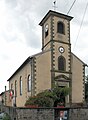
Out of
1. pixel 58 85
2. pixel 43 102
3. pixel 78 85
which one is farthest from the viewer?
pixel 78 85

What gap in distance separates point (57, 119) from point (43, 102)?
5.56 meters

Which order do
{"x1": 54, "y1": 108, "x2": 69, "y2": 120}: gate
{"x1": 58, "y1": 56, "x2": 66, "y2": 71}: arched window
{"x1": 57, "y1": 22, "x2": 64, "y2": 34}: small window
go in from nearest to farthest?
1. {"x1": 54, "y1": 108, "x2": 69, "y2": 120}: gate
2. {"x1": 58, "y1": 56, "x2": 66, "y2": 71}: arched window
3. {"x1": 57, "y1": 22, "x2": 64, "y2": 34}: small window

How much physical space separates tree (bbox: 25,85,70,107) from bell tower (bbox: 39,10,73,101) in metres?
2.96

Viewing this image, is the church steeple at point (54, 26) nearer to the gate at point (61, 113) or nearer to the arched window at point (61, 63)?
the arched window at point (61, 63)

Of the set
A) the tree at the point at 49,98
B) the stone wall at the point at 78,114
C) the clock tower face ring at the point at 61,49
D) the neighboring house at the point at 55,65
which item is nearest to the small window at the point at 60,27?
the neighboring house at the point at 55,65

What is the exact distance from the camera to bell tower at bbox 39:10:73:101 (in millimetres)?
32188

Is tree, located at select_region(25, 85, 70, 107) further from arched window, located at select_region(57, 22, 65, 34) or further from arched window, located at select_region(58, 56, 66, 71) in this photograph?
arched window, located at select_region(57, 22, 65, 34)

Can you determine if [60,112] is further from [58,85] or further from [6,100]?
[6,100]

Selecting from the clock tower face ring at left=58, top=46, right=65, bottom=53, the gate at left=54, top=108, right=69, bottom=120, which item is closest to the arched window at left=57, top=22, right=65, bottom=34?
the clock tower face ring at left=58, top=46, right=65, bottom=53

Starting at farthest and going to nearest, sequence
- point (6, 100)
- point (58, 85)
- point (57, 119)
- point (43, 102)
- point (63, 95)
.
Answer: point (6, 100)
point (58, 85)
point (63, 95)
point (43, 102)
point (57, 119)

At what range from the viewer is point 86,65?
3462 cm

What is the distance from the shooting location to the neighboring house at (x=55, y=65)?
31.3 metres

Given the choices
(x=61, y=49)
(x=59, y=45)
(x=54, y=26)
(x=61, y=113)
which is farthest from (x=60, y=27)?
(x=61, y=113)

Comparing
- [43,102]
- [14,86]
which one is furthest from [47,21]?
[14,86]
